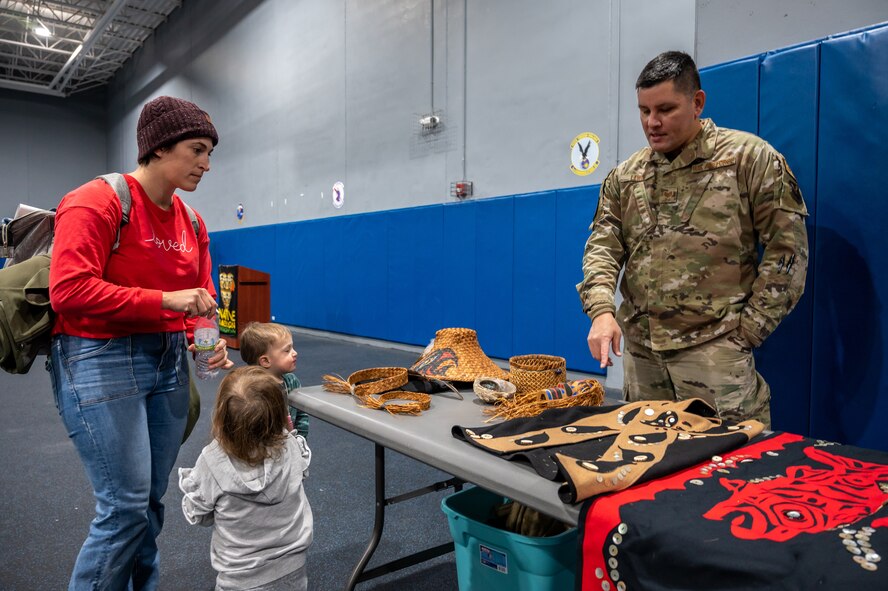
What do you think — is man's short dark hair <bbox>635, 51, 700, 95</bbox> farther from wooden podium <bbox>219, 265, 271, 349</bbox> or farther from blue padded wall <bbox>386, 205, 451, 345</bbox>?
wooden podium <bbox>219, 265, 271, 349</bbox>

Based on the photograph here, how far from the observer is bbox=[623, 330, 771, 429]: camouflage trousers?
1.52 meters

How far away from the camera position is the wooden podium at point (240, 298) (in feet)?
22.2

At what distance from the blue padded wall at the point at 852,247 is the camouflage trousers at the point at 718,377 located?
12.5 inches

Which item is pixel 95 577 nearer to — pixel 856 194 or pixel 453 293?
pixel 856 194

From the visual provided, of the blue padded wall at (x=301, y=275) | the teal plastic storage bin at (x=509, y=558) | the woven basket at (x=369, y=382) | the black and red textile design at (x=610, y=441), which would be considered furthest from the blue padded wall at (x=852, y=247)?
the blue padded wall at (x=301, y=275)

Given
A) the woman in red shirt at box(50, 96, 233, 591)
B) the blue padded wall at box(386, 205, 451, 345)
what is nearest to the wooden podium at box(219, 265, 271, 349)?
the blue padded wall at box(386, 205, 451, 345)

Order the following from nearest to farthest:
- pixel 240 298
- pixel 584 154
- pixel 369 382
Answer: pixel 369 382, pixel 584 154, pixel 240 298

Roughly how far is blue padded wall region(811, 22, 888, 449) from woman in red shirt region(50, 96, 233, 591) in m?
1.83

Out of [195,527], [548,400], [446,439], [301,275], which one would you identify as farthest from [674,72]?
[301,275]

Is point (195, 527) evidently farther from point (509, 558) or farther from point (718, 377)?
point (718, 377)

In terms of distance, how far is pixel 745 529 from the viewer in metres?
0.73

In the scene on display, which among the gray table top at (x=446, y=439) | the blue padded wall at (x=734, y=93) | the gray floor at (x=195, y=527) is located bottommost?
the gray floor at (x=195, y=527)

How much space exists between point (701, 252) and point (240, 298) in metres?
6.09

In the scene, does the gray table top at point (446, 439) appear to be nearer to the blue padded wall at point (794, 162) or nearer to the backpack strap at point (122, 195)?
the backpack strap at point (122, 195)
